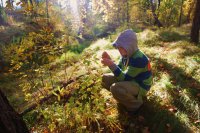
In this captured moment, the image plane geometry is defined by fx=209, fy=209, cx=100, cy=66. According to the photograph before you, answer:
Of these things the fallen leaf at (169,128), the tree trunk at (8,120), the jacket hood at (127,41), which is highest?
the jacket hood at (127,41)

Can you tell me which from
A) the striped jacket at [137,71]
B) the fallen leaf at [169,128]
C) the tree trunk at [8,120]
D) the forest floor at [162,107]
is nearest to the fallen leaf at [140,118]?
the forest floor at [162,107]

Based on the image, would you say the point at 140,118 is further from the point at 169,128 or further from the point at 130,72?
the point at 130,72

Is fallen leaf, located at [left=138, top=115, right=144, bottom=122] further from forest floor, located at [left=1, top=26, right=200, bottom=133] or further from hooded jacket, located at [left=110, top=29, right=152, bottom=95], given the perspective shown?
hooded jacket, located at [left=110, top=29, right=152, bottom=95]

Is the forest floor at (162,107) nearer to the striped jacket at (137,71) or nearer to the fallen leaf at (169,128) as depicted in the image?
the fallen leaf at (169,128)

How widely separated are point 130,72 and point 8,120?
209cm

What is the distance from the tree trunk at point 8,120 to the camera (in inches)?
89.2

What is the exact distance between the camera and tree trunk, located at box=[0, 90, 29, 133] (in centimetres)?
227

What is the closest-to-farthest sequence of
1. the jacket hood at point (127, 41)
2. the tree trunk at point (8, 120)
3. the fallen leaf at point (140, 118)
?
the tree trunk at point (8, 120)
the jacket hood at point (127, 41)
the fallen leaf at point (140, 118)

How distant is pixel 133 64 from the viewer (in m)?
3.60

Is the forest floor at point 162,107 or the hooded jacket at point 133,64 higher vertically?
the hooded jacket at point 133,64

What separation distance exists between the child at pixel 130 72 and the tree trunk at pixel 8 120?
65.2 inches

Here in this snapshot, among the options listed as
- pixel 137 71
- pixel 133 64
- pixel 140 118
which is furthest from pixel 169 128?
pixel 133 64

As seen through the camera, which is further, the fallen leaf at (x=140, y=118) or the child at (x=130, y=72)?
the fallen leaf at (x=140, y=118)

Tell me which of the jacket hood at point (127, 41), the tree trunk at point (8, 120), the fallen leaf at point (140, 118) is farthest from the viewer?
the fallen leaf at point (140, 118)
